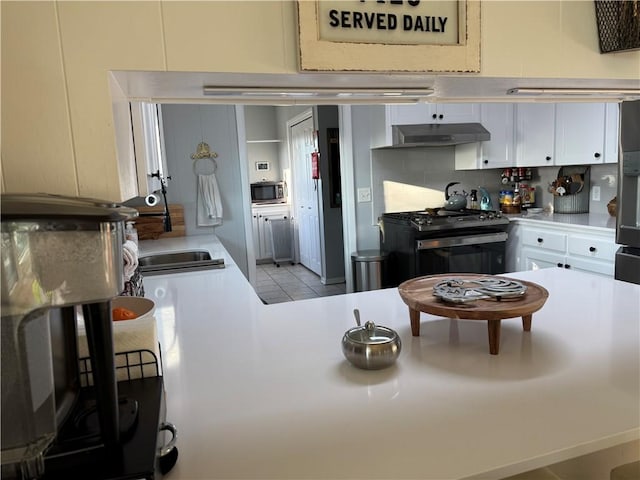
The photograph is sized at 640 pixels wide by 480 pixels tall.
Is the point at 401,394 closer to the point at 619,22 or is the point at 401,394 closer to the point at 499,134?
the point at 619,22

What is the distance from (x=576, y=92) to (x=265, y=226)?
613 cm

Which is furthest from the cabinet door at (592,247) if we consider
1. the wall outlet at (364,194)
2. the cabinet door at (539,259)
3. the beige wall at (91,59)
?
the beige wall at (91,59)

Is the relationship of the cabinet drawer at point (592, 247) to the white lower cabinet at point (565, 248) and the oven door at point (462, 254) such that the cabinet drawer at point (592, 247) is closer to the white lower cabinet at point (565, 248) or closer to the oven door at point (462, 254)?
the white lower cabinet at point (565, 248)

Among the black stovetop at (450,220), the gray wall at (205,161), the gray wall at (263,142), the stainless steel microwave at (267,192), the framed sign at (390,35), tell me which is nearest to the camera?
the framed sign at (390,35)

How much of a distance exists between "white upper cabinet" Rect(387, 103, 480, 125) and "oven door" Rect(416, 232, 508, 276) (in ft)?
3.29

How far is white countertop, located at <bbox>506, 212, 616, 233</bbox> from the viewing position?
3.14 meters

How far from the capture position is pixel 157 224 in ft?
12.4

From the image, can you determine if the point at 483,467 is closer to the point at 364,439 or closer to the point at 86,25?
the point at 364,439

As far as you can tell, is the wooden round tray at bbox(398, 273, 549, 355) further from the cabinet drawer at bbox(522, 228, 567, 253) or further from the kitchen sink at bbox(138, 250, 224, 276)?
the cabinet drawer at bbox(522, 228, 567, 253)

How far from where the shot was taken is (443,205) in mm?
4355

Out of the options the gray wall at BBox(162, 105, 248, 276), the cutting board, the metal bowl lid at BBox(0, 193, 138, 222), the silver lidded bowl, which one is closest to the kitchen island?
the silver lidded bowl

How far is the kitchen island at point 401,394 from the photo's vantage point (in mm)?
832

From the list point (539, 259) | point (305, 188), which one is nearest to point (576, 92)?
point (539, 259)

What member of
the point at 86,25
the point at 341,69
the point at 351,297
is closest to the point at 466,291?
the point at 351,297
